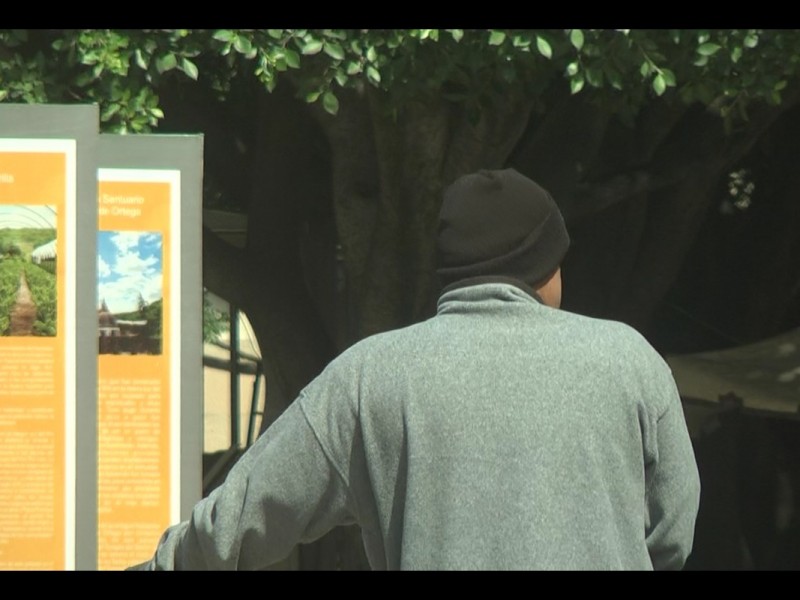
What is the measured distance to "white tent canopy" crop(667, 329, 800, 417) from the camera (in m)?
9.50

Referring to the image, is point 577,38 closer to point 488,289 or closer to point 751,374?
point 488,289

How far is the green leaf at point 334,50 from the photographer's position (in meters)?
5.02

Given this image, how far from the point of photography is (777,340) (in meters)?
10.0

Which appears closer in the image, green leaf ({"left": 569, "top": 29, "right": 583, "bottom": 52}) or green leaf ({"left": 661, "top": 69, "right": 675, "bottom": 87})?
green leaf ({"left": 569, "top": 29, "right": 583, "bottom": 52})

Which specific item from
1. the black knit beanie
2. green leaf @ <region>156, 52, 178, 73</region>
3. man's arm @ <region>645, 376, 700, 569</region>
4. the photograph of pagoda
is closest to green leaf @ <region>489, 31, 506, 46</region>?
green leaf @ <region>156, 52, 178, 73</region>

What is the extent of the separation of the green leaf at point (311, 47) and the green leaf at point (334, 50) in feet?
0.08

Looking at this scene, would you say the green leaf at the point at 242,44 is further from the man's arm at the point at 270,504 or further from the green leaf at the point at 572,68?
the man's arm at the point at 270,504

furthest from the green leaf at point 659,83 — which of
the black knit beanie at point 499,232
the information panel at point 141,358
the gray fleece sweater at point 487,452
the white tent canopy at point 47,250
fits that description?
the gray fleece sweater at point 487,452

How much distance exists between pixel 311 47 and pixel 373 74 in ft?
0.79

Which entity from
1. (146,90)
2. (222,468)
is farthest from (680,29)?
(222,468)

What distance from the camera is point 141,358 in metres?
4.48

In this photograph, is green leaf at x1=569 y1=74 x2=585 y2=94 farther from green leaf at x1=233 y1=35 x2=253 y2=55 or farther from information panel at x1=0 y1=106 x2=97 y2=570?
information panel at x1=0 y1=106 x2=97 y2=570

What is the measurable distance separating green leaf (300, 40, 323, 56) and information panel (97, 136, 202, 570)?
68 cm

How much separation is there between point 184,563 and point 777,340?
8136mm
